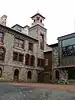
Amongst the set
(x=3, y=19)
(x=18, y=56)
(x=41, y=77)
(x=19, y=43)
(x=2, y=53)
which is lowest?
(x=41, y=77)

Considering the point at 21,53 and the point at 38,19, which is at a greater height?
the point at 38,19

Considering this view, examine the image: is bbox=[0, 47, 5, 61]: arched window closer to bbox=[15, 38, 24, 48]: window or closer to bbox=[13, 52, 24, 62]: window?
bbox=[13, 52, 24, 62]: window

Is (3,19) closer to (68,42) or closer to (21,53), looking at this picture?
(21,53)

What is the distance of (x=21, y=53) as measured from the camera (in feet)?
88.4

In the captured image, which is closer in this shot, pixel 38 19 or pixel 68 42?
pixel 68 42

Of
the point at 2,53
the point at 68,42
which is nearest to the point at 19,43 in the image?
the point at 2,53

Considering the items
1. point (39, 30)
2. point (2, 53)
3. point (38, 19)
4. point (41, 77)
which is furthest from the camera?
point (38, 19)

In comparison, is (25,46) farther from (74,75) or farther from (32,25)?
(74,75)

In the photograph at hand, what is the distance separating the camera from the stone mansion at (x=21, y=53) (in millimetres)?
24109

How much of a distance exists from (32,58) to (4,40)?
7762 millimetres

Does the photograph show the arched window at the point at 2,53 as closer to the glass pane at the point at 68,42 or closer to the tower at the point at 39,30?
the tower at the point at 39,30

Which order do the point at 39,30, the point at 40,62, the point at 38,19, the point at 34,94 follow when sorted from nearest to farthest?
the point at 34,94
the point at 40,62
the point at 39,30
the point at 38,19

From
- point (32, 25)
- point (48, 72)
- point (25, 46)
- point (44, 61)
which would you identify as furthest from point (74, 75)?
point (32, 25)

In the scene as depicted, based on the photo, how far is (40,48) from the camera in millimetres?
31844
